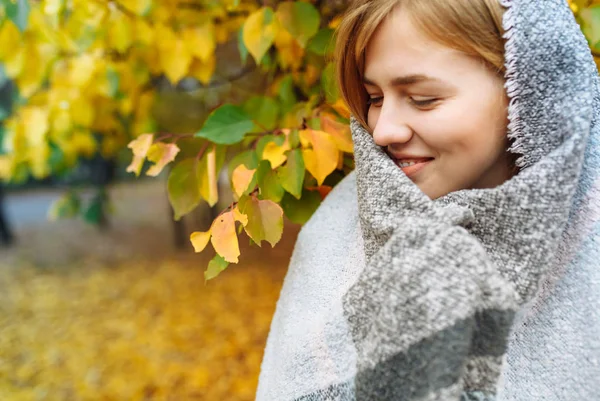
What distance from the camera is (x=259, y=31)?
1106mm

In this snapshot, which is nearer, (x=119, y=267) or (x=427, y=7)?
(x=427, y=7)

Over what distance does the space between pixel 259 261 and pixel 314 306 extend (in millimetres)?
2703

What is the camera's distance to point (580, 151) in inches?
25.0

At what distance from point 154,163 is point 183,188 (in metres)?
0.50

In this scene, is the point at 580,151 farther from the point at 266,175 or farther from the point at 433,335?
the point at 266,175

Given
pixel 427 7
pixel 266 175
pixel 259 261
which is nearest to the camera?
pixel 427 7

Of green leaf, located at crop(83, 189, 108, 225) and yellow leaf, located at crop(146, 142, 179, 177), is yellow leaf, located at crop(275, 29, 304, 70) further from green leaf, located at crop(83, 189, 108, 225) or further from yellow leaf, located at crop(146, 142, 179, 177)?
green leaf, located at crop(83, 189, 108, 225)

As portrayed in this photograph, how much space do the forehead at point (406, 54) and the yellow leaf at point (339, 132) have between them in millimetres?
276

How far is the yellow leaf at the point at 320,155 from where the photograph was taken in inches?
38.5

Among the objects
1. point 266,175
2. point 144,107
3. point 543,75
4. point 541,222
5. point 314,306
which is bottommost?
point 144,107

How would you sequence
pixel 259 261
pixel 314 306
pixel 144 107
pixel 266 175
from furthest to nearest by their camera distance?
pixel 259 261 → pixel 144 107 → pixel 266 175 → pixel 314 306

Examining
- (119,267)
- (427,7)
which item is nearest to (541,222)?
(427,7)

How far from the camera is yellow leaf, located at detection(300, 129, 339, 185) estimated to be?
3.21 ft

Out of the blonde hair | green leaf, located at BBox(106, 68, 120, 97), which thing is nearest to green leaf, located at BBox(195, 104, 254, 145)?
the blonde hair
